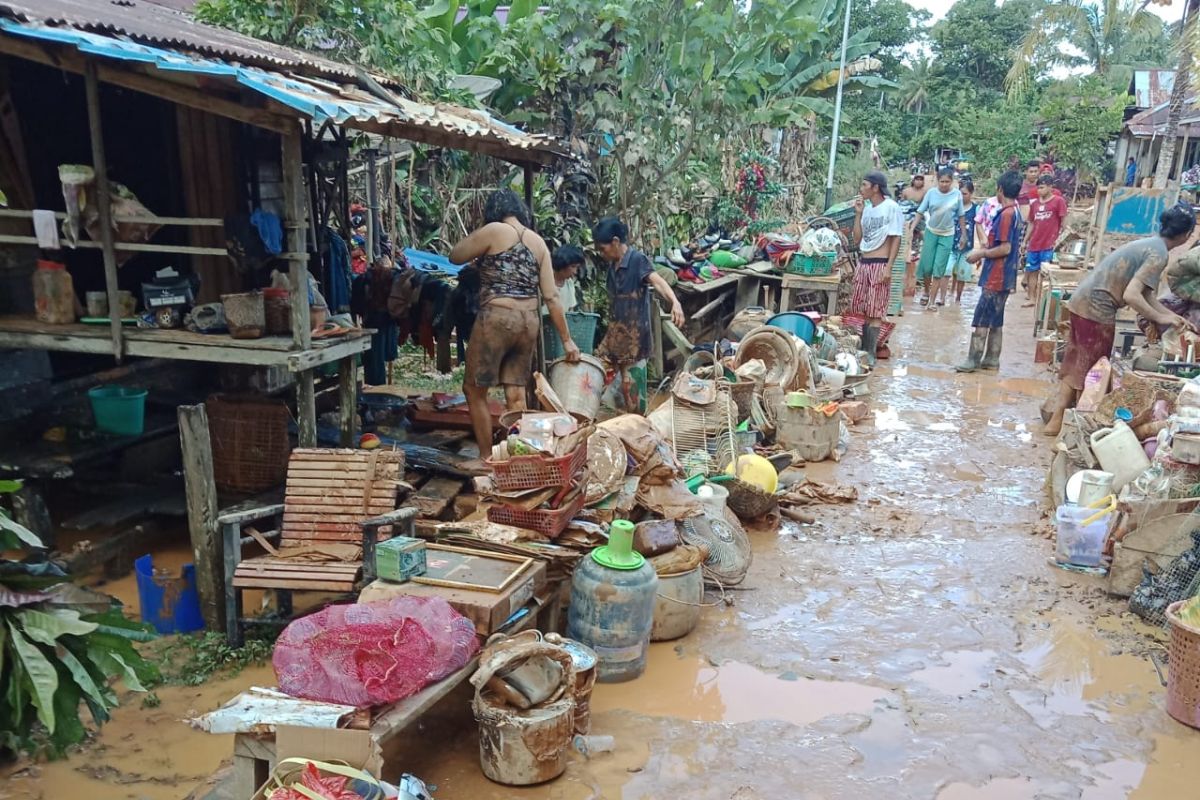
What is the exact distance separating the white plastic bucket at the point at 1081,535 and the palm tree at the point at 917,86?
2860 cm

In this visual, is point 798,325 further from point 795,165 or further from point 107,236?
point 795,165

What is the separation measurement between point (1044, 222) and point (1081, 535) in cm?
901

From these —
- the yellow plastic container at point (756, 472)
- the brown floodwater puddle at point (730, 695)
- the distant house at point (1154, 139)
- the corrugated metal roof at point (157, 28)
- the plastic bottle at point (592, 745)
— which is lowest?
the brown floodwater puddle at point (730, 695)

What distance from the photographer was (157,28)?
5.95 m

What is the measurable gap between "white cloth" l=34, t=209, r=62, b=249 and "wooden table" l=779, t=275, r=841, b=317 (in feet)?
26.5

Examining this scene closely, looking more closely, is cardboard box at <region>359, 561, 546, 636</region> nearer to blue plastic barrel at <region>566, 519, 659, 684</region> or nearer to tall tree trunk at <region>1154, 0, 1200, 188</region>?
blue plastic barrel at <region>566, 519, 659, 684</region>

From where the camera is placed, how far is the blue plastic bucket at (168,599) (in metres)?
4.87

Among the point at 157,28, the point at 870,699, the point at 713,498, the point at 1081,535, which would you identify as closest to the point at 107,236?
the point at 157,28

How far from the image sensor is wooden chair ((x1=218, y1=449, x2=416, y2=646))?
15.1 ft

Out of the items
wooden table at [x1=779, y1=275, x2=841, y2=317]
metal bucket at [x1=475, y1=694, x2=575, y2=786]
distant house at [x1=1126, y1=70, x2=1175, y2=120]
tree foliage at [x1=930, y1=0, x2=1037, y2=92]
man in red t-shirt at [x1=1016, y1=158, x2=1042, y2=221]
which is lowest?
metal bucket at [x1=475, y1=694, x2=575, y2=786]

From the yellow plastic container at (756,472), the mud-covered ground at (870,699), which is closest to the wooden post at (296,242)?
the mud-covered ground at (870,699)

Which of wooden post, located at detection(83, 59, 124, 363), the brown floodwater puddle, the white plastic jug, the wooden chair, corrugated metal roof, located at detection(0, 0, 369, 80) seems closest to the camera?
the brown floodwater puddle

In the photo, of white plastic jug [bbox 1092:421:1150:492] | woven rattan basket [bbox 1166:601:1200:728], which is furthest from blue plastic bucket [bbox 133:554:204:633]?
white plastic jug [bbox 1092:421:1150:492]

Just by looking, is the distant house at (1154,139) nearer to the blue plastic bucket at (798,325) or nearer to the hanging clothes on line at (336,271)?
the blue plastic bucket at (798,325)
